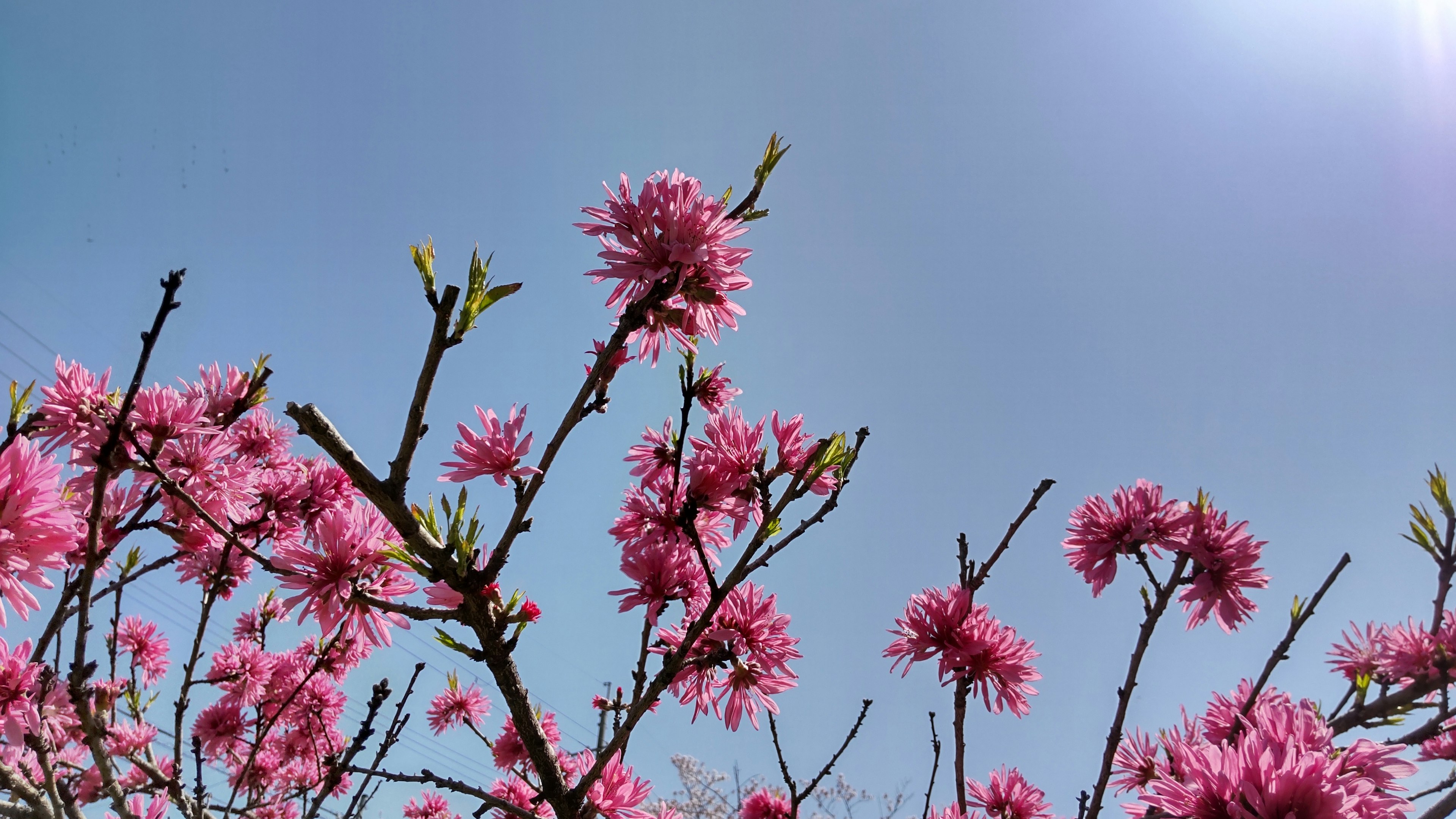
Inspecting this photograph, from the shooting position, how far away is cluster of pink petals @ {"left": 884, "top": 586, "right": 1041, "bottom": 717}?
7.72 ft

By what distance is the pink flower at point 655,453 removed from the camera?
261 centimetres

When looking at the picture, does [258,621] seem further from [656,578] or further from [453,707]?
[656,578]

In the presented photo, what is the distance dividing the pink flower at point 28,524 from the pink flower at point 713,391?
1.75 m

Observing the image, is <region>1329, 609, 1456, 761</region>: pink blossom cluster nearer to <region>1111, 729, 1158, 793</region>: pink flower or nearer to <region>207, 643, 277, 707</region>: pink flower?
<region>1111, 729, 1158, 793</region>: pink flower

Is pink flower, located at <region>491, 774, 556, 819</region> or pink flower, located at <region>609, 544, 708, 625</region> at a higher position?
pink flower, located at <region>609, 544, 708, 625</region>

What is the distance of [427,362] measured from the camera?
5.48 feet

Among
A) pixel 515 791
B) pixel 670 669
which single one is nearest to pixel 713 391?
pixel 670 669

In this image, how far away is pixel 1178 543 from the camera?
3.16m

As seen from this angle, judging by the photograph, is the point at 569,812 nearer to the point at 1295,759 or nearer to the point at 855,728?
the point at 855,728

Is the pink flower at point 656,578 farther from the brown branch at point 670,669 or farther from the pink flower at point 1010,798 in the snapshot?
the pink flower at point 1010,798

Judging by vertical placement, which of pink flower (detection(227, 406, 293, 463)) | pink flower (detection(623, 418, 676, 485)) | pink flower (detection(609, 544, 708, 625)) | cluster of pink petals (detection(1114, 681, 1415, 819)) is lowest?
cluster of pink petals (detection(1114, 681, 1415, 819))

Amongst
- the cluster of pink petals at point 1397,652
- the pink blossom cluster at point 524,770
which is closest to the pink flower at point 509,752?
the pink blossom cluster at point 524,770

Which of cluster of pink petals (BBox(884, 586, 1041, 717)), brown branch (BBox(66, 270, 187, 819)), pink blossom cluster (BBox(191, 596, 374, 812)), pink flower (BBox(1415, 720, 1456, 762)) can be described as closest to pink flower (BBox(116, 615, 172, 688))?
pink blossom cluster (BBox(191, 596, 374, 812))

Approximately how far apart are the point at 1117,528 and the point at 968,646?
1.41 meters
